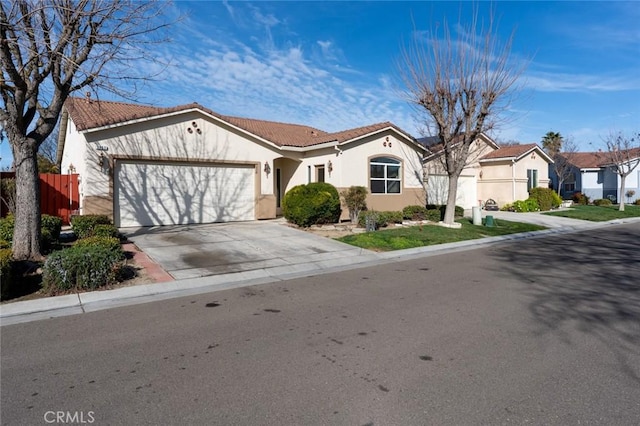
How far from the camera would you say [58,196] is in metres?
15.8

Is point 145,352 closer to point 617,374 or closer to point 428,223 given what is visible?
point 617,374

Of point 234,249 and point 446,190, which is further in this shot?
point 446,190

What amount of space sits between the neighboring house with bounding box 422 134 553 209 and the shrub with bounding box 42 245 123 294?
74.7 ft

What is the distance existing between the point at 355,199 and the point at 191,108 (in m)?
7.57

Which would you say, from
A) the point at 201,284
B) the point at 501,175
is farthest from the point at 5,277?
the point at 501,175

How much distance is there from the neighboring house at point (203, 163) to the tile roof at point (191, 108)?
5cm

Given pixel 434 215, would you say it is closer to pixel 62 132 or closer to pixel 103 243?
pixel 103 243

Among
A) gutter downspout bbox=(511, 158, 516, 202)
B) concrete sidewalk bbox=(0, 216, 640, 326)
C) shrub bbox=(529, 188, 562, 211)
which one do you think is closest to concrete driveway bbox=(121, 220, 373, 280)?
concrete sidewalk bbox=(0, 216, 640, 326)

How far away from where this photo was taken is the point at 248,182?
58.5 feet

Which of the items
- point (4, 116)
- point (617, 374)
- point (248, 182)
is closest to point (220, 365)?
point (617, 374)

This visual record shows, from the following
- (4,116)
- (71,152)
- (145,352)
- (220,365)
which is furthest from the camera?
(71,152)

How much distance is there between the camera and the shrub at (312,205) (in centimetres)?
1579

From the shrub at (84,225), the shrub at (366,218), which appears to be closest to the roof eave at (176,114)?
the shrub at (84,225)

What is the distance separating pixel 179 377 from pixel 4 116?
7.93m
